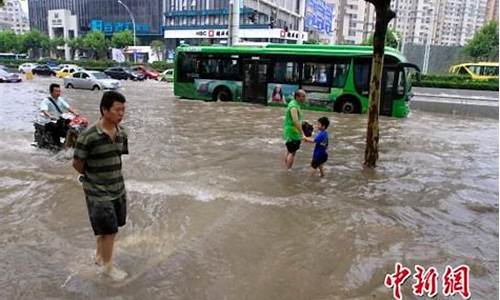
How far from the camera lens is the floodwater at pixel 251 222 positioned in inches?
173

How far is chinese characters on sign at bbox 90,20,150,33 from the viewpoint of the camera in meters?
84.2

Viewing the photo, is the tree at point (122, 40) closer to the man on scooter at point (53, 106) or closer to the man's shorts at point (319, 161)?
the man on scooter at point (53, 106)

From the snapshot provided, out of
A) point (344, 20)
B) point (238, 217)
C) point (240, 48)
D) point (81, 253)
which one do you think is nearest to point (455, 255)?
point (238, 217)

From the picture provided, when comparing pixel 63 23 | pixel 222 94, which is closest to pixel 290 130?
pixel 222 94

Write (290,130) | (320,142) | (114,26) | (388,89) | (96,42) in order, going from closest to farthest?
(320,142) → (290,130) → (388,89) → (96,42) → (114,26)

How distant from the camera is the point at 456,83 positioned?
29125mm

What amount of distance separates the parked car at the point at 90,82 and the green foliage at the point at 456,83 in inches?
736

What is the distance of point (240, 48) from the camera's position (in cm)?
1962

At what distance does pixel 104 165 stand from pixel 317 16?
71.5 m

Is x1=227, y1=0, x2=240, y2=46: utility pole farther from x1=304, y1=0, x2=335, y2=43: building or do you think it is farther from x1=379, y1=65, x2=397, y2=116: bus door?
x1=304, y1=0, x2=335, y2=43: building

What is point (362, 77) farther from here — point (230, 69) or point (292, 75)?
point (230, 69)

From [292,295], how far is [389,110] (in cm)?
1370

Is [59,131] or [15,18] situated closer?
[59,131]

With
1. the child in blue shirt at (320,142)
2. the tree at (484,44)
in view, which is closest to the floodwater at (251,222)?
the child in blue shirt at (320,142)
